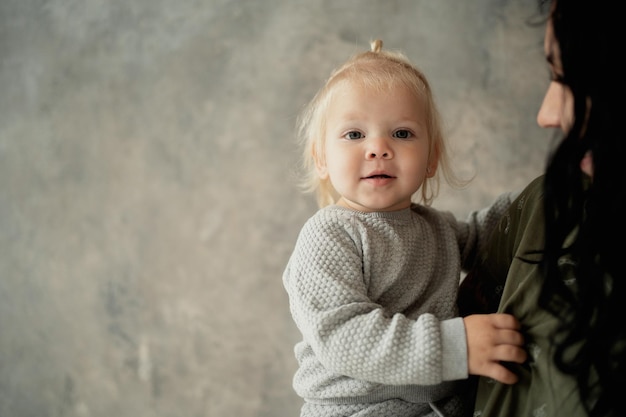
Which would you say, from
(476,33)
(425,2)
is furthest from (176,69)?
(476,33)

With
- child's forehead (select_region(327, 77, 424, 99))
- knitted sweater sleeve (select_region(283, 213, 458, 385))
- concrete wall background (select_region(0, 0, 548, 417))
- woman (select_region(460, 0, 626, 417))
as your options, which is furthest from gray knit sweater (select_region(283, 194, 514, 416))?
concrete wall background (select_region(0, 0, 548, 417))

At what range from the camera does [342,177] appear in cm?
113

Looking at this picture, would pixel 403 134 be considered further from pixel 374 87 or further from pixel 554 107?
pixel 554 107

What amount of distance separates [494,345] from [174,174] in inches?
48.8

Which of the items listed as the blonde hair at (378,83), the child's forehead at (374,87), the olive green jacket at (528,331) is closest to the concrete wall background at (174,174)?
the blonde hair at (378,83)

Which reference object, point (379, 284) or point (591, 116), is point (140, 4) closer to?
point (379, 284)

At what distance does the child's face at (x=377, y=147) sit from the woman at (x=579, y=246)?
0.33m

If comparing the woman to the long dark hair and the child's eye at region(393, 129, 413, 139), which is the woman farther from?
the child's eye at region(393, 129, 413, 139)

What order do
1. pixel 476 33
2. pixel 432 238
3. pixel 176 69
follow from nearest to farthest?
1. pixel 432 238
2. pixel 476 33
3. pixel 176 69

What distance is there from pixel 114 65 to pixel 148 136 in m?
0.24

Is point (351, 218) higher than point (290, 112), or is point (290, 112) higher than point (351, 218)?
point (290, 112)

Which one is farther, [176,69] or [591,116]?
[176,69]

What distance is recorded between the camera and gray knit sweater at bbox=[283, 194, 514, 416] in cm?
89

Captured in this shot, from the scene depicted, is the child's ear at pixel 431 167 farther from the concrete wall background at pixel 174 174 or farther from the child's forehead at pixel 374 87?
the concrete wall background at pixel 174 174
